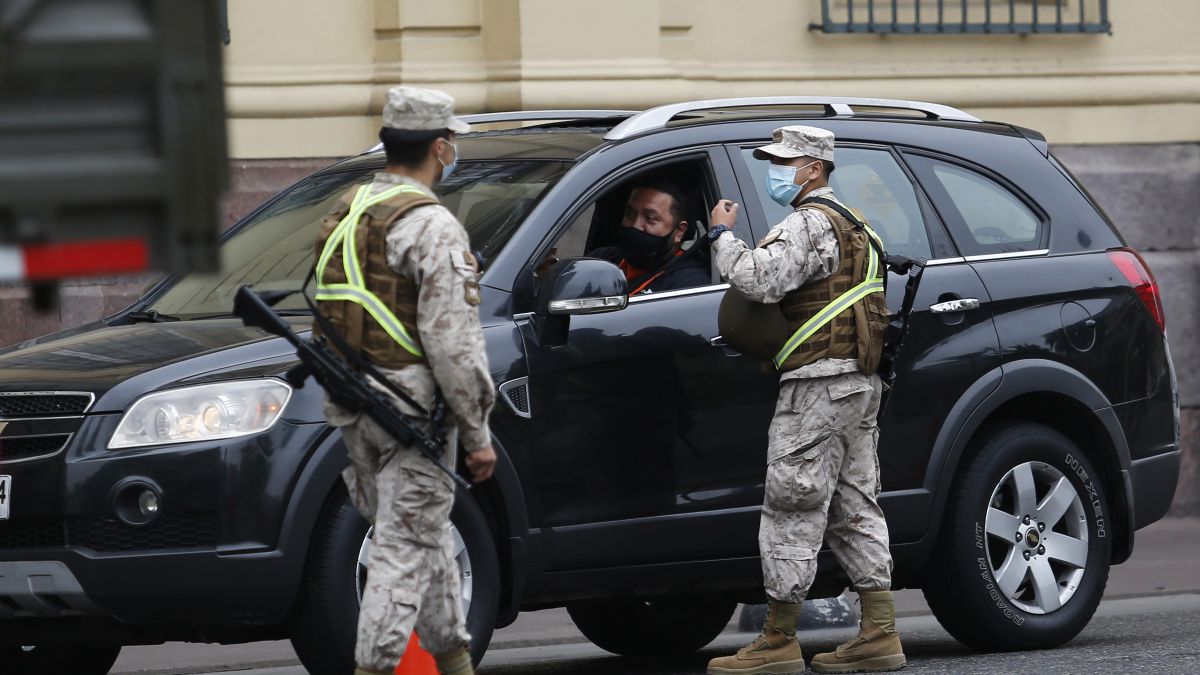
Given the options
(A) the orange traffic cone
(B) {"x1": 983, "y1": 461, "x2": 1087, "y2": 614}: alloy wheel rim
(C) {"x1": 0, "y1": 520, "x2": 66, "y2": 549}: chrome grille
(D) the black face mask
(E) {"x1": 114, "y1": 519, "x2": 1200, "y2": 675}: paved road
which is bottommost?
(E) {"x1": 114, "y1": 519, "x2": 1200, "y2": 675}: paved road

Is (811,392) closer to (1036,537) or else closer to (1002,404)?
(1002,404)

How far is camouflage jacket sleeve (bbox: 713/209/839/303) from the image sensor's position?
6523 millimetres

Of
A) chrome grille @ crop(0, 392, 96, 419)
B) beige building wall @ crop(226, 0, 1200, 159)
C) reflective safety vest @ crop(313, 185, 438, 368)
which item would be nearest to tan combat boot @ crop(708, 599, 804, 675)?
reflective safety vest @ crop(313, 185, 438, 368)

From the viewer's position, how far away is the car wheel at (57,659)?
696cm

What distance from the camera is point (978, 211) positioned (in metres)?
7.52

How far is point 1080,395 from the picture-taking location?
7430 millimetres

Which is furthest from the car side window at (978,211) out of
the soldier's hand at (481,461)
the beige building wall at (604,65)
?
the beige building wall at (604,65)

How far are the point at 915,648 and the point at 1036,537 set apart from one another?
77 centimetres

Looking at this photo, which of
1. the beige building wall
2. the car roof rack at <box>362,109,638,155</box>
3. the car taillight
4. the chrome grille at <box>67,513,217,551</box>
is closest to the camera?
the chrome grille at <box>67,513,217,551</box>

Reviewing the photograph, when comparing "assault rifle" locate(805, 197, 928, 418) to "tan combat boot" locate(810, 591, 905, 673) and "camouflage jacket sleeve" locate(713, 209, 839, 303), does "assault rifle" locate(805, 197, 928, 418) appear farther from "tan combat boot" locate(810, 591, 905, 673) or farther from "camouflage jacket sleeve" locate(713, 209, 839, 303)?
"tan combat boot" locate(810, 591, 905, 673)

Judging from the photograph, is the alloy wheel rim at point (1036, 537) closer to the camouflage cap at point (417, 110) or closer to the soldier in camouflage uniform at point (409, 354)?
the soldier in camouflage uniform at point (409, 354)

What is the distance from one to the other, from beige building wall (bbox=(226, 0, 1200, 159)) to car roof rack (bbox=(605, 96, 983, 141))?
14.0 feet

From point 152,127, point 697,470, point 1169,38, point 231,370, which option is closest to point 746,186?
point 697,470

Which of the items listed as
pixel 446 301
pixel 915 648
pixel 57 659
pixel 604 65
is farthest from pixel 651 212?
pixel 604 65
